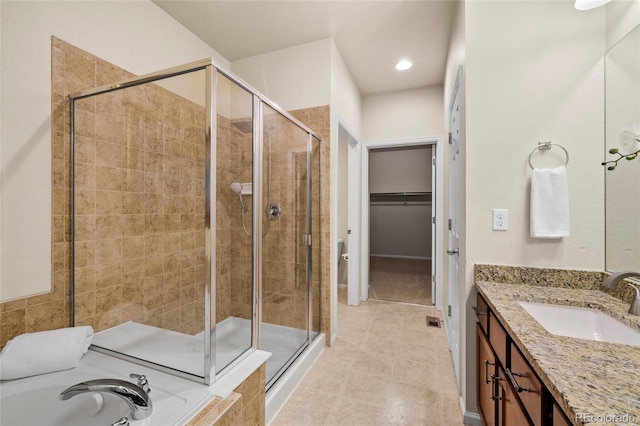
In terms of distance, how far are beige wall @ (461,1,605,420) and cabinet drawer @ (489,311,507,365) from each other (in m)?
0.34

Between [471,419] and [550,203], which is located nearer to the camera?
[550,203]

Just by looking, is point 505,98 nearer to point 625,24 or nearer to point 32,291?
point 625,24

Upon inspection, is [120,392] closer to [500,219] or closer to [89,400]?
[89,400]

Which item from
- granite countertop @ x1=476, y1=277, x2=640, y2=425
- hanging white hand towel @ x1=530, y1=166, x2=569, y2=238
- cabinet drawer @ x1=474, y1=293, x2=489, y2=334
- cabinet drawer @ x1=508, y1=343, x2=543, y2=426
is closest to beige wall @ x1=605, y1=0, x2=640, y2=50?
hanging white hand towel @ x1=530, y1=166, x2=569, y2=238

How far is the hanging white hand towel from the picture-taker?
1391 millimetres

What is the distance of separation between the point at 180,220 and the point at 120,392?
997 millimetres

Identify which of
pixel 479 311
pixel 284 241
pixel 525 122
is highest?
pixel 525 122

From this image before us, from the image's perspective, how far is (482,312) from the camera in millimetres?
1408

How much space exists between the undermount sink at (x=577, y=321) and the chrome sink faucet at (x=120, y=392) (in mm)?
1591

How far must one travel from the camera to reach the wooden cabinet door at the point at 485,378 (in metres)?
1.22

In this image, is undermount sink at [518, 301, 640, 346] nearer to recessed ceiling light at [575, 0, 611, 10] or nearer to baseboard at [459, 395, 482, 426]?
baseboard at [459, 395, 482, 426]

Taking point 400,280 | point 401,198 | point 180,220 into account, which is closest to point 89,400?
point 180,220

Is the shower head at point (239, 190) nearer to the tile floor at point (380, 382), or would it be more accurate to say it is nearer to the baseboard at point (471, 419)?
the tile floor at point (380, 382)

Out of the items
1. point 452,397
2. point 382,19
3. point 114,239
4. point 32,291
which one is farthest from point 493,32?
point 32,291
